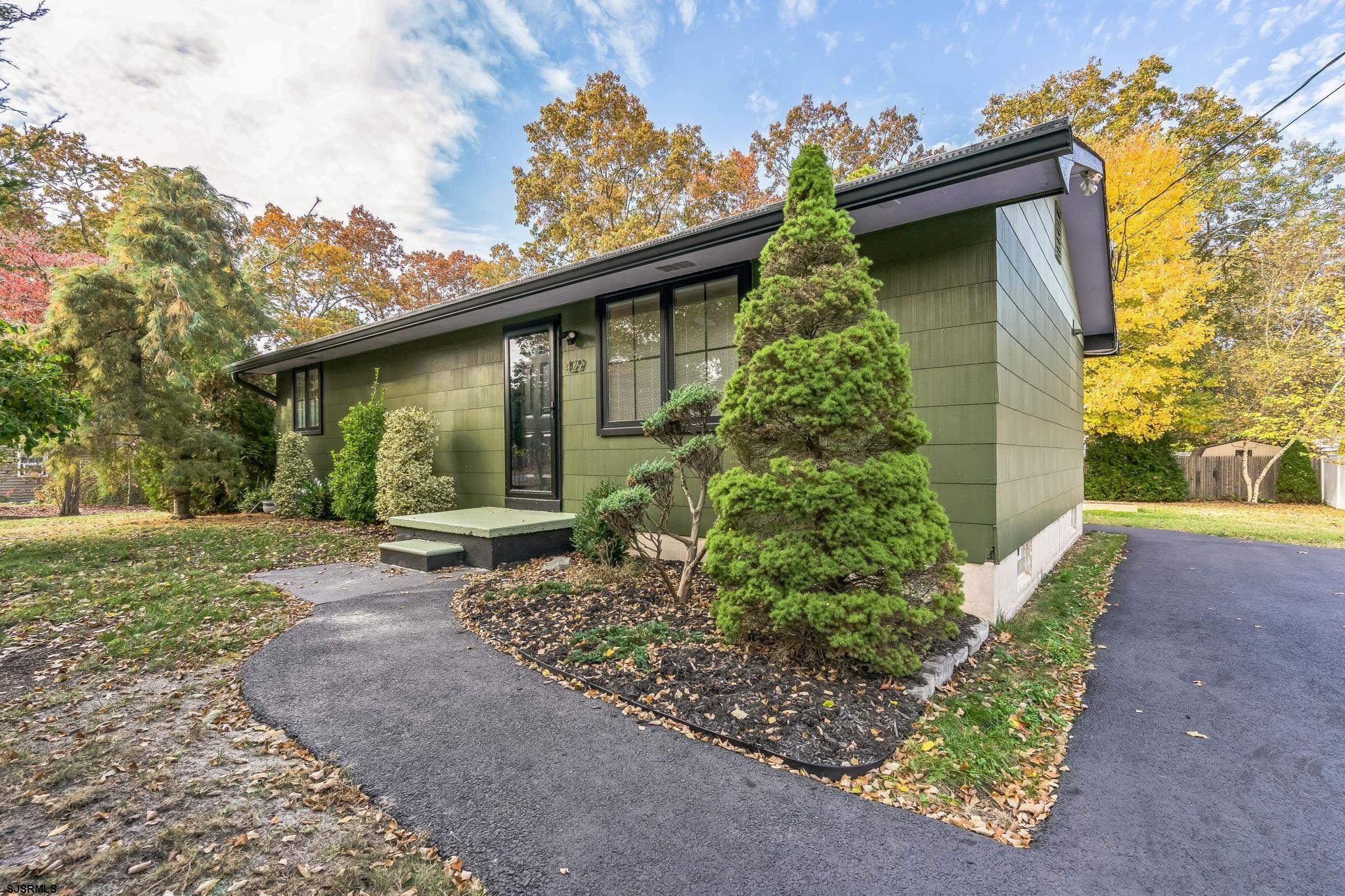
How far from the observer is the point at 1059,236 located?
649cm

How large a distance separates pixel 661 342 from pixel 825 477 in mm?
3120

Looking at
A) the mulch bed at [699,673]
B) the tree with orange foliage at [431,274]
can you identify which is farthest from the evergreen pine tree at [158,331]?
the tree with orange foliage at [431,274]

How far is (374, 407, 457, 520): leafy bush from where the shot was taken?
7.27 m

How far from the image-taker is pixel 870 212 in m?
3.91

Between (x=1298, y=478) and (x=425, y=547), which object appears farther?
(x=1298, y=478)

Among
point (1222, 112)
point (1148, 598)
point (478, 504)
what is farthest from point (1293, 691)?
point (1222, 112)

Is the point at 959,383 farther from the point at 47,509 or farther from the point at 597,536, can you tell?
the point at 47,509

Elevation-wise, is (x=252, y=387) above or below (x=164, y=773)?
above

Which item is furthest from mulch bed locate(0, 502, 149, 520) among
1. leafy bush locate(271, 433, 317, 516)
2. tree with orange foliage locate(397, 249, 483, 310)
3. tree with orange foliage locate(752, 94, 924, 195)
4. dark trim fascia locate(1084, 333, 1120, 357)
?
dark trim fascia locate(1084, 333, 1120, 357)

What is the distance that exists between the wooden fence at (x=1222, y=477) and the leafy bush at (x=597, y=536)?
16275mm

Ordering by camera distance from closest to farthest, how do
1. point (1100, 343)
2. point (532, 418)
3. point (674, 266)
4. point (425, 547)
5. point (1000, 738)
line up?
point (1000, 738)
point (674, 266)
point (425, 547)
point (532, 418)
point (1100, 343)

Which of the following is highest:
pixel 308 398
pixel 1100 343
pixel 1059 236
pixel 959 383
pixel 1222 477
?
pixel 1059 236

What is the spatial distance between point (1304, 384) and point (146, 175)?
2535cm

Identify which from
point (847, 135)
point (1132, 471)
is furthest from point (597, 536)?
point (847, 135)
